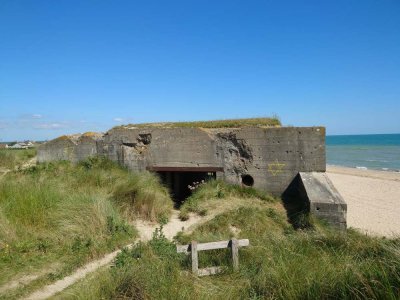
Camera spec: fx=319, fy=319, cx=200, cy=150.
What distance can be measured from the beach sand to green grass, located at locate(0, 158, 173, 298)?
543cm

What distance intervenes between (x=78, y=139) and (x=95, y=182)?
3050 millimetres

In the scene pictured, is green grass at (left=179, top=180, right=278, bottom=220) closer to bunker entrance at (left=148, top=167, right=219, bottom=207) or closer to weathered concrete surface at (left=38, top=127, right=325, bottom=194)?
Result: weathered concrete surface at (left=38, top=127, right=325, bottom=194)

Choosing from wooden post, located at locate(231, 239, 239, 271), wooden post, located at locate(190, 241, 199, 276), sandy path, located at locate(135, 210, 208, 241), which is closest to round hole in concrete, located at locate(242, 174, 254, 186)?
sandy path, located at locate(135, 210, 208, 241)

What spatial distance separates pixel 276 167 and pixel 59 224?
5259 millimetres

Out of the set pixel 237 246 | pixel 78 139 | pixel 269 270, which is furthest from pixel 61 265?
pixel 78 139

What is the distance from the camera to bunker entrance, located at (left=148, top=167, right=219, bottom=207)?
30.2 feet

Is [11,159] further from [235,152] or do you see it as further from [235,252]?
[235,252]

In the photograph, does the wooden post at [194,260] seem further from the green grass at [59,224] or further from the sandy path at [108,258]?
the green grass at [59,224]

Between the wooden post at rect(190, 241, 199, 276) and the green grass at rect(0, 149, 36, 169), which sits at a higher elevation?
the green grass at rect(0, 149, 36, 169)

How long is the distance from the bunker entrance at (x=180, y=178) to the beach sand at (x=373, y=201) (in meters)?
4.46

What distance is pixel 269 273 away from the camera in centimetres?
361

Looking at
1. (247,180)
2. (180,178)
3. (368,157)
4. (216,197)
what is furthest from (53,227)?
(368,157)

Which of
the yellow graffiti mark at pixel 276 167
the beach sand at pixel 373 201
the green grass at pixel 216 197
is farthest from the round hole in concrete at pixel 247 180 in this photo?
the beach sand at pixel 373 201

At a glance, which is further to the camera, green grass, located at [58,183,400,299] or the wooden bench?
the wooden bench
